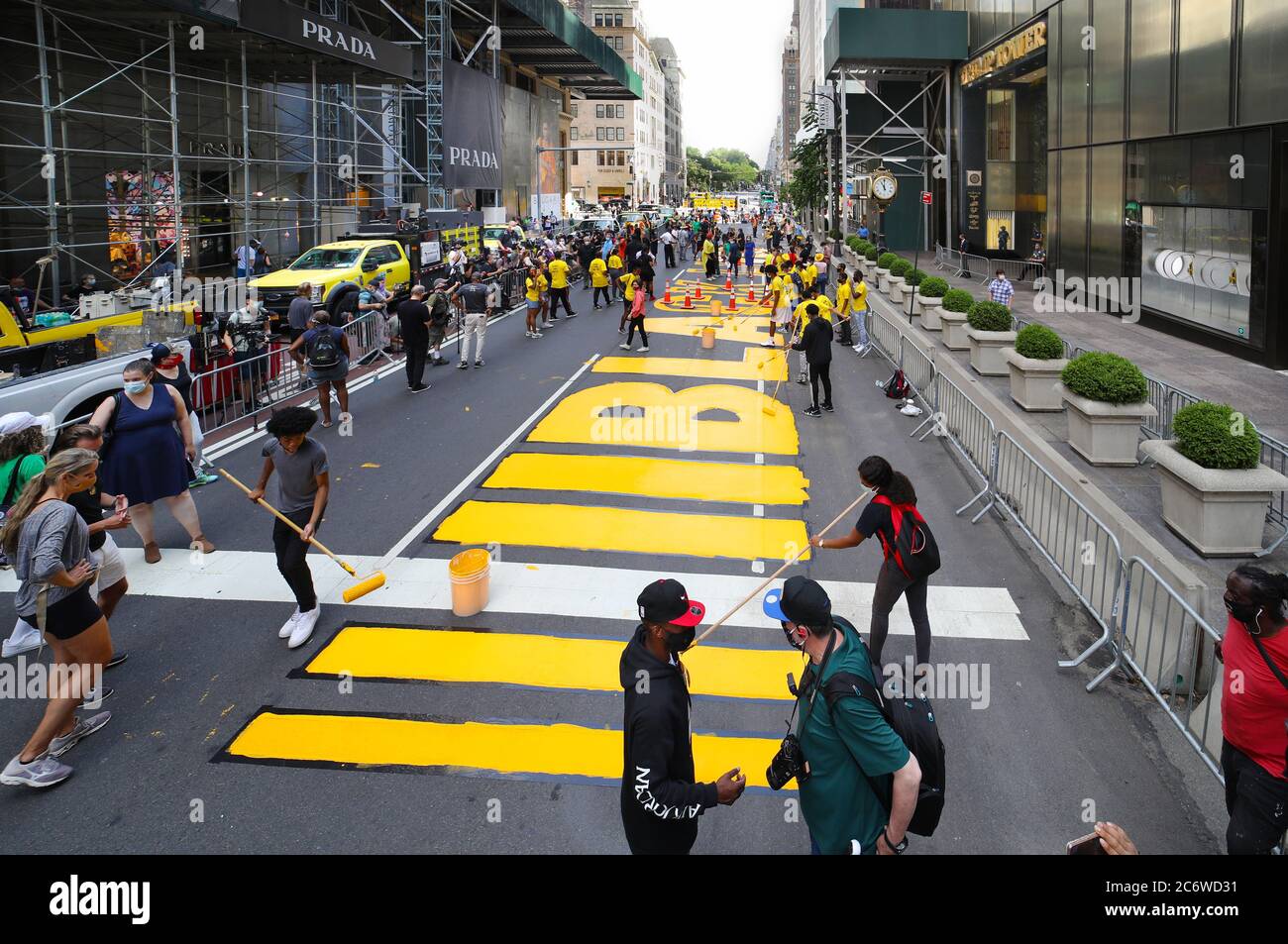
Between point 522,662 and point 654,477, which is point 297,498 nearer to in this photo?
point 522,662

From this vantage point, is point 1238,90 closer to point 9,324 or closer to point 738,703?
point 738,703

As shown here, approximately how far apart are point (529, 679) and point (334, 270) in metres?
18.7

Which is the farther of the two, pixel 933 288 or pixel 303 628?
pixel 933 288

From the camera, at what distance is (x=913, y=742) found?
3.66m

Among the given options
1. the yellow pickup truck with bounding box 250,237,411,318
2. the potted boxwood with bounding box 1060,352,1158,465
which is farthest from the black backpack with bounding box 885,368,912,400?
the yellow pickup truck with bounding box 250,237,411,318

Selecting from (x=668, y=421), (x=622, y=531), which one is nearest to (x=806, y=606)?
(x=622, y=531)

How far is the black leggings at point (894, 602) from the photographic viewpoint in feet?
21.6

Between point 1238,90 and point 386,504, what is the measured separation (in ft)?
52.3

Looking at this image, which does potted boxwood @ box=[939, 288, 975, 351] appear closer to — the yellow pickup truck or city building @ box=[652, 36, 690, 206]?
the yellow pickup truck

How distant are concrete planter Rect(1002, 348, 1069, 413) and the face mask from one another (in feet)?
34.0

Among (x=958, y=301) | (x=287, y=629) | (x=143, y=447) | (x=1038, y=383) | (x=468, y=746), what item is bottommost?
(x=468, y=746)

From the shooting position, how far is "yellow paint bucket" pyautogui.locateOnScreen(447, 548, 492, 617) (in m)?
7.70
